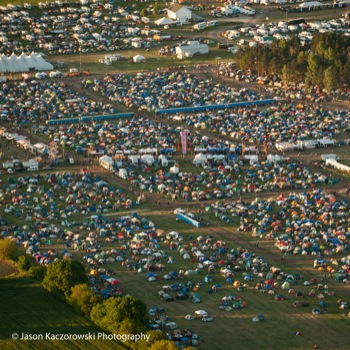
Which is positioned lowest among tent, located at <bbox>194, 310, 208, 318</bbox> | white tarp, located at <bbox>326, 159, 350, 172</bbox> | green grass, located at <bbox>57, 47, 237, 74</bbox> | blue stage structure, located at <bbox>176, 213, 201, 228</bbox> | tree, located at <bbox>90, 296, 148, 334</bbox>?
green grass, located at <bbox>57, 47, 237, 74</bbox>

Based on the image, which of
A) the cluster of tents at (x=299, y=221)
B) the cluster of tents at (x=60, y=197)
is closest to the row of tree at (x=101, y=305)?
the cluster of tents at (x=60, y=197)

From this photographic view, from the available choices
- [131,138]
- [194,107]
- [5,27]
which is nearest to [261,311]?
[131,138]

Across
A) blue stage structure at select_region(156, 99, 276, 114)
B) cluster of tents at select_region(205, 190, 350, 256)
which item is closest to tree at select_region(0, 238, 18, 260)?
cluster of tents at select_region(205, 190, 350, 256)

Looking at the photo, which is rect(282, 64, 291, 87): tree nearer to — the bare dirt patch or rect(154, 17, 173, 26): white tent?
rect(154, 17, 173, 26): white tent

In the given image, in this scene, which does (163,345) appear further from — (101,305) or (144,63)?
(144,63)

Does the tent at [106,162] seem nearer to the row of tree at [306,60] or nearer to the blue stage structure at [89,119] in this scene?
the blue stage structure at [89,119]

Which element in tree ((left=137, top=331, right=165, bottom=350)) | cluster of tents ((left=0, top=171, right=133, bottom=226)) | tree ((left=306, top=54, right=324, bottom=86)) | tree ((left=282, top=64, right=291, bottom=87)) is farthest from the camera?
tree ((left=282, top=64, right=291, bottom=87))
